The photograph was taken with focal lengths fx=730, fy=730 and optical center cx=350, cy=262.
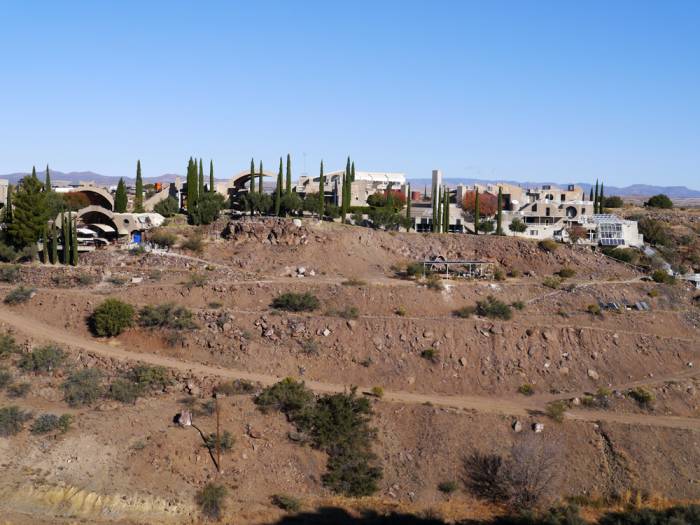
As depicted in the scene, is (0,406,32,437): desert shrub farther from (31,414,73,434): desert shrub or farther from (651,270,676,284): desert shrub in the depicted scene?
(651,270,676,284): desert shrub

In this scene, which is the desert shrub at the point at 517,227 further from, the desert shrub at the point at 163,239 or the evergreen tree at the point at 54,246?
the evergreen tree at the point at 54,246

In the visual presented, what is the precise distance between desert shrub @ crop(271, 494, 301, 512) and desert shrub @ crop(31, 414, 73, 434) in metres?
10.3

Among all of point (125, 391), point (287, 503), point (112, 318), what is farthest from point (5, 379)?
point (287, 503)

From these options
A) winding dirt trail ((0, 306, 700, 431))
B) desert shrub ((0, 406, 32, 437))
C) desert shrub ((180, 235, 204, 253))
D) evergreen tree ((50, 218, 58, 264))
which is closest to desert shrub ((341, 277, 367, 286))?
winding dirt trail ((0, 306, 700, 431))

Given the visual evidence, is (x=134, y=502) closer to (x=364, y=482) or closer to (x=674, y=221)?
(x=364, y=482)

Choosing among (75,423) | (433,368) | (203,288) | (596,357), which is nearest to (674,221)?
(596,357)

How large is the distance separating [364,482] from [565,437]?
33.7 ft

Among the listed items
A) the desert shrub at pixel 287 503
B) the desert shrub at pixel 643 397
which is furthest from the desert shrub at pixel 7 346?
the desert shrub at pixel 643 397

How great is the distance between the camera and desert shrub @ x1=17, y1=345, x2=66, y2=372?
123 ft

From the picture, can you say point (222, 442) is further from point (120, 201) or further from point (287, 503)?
point (120, 201)

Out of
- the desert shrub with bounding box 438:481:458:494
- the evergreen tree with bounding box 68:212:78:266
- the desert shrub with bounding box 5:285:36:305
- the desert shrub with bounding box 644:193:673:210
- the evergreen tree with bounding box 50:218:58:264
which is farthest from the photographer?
the desert shrub with bounding box 644:193:673:210

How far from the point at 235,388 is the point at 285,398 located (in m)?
3.14

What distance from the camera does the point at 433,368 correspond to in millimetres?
40438

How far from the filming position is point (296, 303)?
144ft
